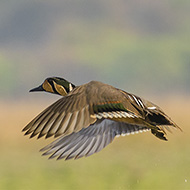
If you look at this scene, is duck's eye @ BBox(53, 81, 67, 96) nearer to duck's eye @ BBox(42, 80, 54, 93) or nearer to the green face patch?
duck's eye @ BBox(42, 80, 54, 93)

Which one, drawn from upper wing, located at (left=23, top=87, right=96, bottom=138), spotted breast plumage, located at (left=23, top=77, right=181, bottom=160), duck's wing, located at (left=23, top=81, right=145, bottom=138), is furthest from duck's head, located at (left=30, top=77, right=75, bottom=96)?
upper wing, located at (left=23, top=87, right=96, bottom=138)

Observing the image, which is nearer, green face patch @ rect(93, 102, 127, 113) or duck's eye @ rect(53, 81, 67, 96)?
green face patch @ rect(93, 102, 127, 113)

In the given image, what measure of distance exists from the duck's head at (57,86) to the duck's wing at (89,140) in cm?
55

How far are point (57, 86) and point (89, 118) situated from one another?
1216mm

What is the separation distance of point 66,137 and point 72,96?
843 millimetres

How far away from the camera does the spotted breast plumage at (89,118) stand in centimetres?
343

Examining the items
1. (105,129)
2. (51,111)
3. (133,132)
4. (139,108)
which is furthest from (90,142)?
(51,111)

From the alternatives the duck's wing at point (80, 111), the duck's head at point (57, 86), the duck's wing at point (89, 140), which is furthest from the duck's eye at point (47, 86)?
the duck's wing at point (80, 111)

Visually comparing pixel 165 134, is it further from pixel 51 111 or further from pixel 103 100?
pixel 51 111

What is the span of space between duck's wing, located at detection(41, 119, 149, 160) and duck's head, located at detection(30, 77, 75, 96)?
21.5 inches

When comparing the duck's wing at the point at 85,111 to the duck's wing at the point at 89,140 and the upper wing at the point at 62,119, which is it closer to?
the upper wing at the point at 62,119

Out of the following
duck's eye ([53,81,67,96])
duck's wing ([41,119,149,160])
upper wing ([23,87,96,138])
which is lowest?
duck's wing ([41,119,149,160])

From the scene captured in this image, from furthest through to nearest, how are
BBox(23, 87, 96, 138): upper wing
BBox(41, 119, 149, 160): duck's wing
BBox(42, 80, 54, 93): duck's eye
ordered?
BBox(42, 80, 54, 93): duck's eye
BBox(41, 119, 149, 160): duck's wing
BBox(23, 87, 96, 138): upper wing

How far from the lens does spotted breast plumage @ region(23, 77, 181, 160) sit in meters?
3.43
